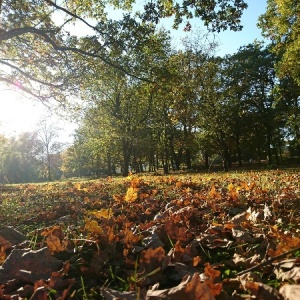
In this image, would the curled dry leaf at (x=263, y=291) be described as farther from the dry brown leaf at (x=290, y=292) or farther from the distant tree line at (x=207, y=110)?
the distant tree line at (x=207, y=110)

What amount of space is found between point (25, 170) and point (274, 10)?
7161 cm

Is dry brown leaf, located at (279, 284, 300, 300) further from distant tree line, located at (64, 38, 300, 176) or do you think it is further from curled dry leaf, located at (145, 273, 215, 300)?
distant tree line, located at (64, 38, 300, 176)

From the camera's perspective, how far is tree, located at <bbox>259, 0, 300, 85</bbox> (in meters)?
16.7

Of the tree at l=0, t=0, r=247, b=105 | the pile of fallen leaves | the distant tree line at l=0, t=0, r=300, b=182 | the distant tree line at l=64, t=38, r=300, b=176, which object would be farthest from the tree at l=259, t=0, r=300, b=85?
the pile of fallen leaves

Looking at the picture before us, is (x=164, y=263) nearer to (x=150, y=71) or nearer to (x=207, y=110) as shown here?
(x=150, y=71)

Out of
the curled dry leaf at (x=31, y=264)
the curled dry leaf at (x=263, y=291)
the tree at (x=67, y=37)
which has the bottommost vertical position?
the curled dry leaf at (x=31, y=264)

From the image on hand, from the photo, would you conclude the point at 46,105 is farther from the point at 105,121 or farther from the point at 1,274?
the point at 1,274

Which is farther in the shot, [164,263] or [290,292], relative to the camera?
[164,263]

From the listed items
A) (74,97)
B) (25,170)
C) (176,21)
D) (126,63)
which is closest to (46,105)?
(74,97)

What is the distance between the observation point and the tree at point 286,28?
1666 centimetres

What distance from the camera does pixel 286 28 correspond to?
1786cm

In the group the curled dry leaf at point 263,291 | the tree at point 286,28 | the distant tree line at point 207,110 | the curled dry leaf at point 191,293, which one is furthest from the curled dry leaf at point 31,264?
the distant tree line at point 207,110

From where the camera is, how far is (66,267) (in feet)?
5.35

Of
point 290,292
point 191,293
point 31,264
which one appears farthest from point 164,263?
point 31,264
